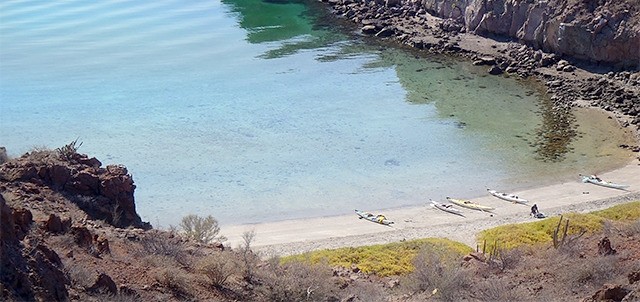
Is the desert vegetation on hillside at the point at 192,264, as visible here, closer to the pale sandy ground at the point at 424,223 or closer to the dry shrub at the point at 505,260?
the dry shrub at the point at 505,260

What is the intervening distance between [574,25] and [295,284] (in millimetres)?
40835

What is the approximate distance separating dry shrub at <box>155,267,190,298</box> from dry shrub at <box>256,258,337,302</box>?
191cm

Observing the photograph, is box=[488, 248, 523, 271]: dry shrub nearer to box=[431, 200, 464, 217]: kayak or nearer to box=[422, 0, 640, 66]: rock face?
box=[431, 200, 464, 217]: kayak

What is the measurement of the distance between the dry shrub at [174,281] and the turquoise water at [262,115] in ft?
56.9

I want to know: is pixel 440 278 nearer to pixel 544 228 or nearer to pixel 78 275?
pixel 78 275

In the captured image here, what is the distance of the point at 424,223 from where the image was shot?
37.3 meters

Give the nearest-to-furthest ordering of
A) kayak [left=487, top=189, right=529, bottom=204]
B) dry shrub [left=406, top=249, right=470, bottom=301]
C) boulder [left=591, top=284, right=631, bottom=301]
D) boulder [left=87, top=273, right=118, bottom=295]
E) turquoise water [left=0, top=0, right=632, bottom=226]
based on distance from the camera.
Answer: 1. boulder [left=87, top=273, right=118, bottom=295]
2. boulder [left=591, top=284, right=631, bottom=301]
3. dry shrub [left=406, top=249, right=470, bottom=301]
4. kayak [left=487, top=189, right=529, bottom=204]
5. turquoise water [left=0, top=0, right=632, bottom=226]

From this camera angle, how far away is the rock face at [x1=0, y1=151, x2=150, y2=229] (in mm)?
24406

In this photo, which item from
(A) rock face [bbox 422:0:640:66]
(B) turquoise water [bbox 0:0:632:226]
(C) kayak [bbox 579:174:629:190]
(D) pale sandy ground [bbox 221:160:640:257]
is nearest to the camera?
(D) pale sandy ground [bbox 221:160:640:257]

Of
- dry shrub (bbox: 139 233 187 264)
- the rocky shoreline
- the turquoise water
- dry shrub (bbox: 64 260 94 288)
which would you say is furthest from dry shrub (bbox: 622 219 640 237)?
the rocky shoreline

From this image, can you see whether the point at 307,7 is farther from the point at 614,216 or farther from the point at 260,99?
the point at 614,216

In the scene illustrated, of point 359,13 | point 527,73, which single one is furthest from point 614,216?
point 359,13

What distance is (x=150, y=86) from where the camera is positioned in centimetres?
5959

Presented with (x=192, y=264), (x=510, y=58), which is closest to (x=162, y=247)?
(x=192, y=264)
